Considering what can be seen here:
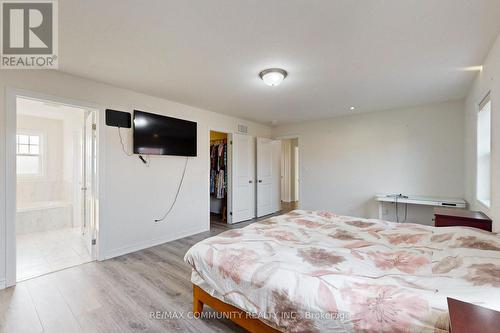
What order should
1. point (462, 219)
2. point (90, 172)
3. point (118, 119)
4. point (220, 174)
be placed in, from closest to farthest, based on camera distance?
point (462, 219), point (90, 172), point (118, 119), point (220, 174)

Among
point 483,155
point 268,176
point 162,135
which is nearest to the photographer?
point 483,155

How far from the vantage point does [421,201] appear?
12.3 ft

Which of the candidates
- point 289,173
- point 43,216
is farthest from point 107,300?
point 289,173

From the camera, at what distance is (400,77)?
9.19ft

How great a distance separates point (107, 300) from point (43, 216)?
3.35m

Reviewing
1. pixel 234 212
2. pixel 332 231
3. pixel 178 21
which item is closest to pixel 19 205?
pixel 234 212

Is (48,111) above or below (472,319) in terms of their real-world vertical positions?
above

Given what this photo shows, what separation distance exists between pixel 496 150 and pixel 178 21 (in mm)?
3017

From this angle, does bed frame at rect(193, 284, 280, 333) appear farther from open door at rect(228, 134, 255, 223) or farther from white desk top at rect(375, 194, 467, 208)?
white desk top at rect(375, 194, 467, 208)

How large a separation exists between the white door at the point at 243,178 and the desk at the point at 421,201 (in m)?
2.68

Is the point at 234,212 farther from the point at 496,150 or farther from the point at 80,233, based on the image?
the point at 496,150

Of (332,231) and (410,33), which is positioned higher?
(410,33)

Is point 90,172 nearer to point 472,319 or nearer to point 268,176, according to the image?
point 472,319

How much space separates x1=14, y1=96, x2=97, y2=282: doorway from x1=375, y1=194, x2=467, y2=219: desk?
4744mm
